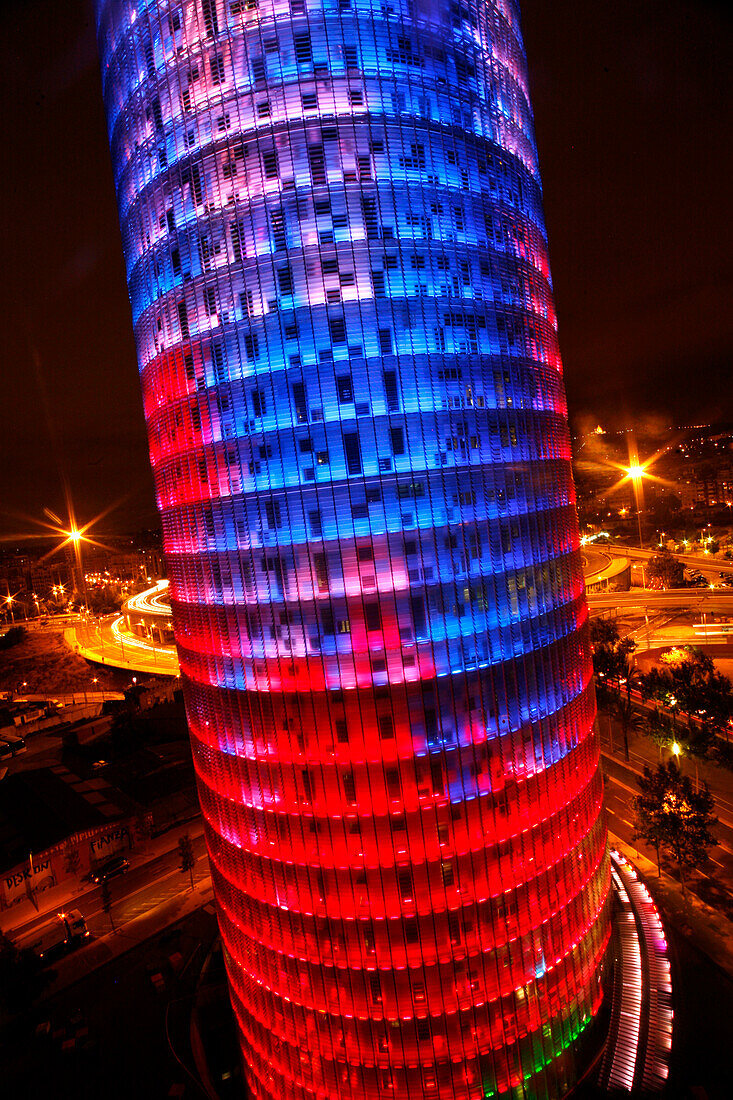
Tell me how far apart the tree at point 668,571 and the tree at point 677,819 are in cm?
8618

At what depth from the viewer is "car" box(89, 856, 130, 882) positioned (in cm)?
5941

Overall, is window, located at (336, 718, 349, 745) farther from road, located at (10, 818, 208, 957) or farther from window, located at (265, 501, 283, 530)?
road, located at (10, 818, 208, 957)

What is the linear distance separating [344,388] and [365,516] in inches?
249

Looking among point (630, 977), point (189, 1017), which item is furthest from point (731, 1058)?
point (189, 1017)

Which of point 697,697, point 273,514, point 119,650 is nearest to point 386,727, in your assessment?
point 273,514

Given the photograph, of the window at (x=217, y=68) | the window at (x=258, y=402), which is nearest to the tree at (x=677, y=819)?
the window at (x=258, y=402)

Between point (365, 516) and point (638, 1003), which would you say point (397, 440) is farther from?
point (638, 1003)

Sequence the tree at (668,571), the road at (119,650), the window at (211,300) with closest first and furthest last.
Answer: the window at (211,300), the road at (119,650), the tree at (668,571)

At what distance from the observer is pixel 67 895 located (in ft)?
192

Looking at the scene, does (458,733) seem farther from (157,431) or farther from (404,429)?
(157,431)

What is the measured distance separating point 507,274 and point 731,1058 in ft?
152

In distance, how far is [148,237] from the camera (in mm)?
32812

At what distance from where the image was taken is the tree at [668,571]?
420 feet

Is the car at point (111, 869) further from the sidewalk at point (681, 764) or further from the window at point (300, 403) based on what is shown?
the sidewalk at point (681, 764)
